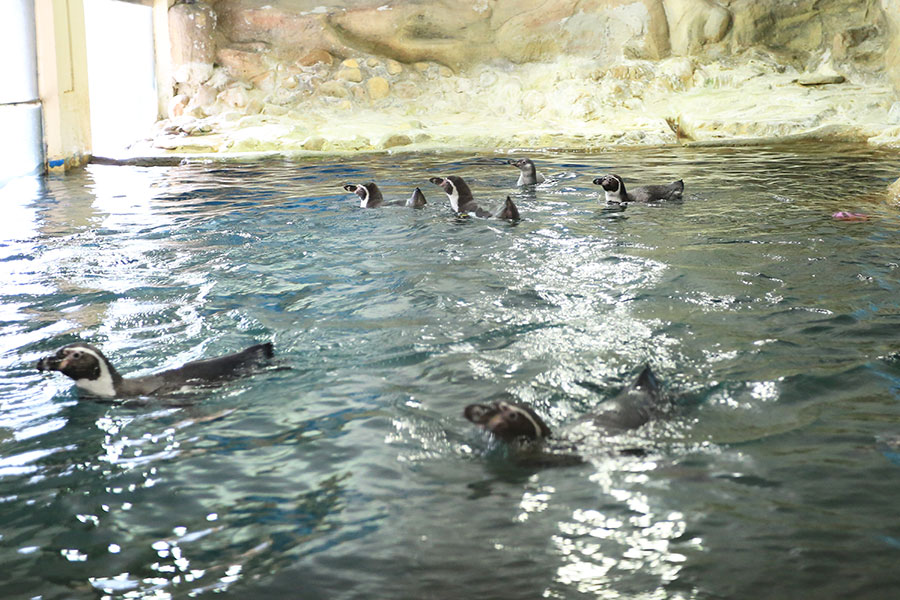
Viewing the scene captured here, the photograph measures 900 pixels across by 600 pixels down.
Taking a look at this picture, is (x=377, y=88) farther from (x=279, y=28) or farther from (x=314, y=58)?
(x=279, y=28)

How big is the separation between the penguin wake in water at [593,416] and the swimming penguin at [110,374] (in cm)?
148

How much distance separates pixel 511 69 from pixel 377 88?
118 inches

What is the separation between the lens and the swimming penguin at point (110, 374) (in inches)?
166

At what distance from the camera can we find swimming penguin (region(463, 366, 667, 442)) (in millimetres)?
3537

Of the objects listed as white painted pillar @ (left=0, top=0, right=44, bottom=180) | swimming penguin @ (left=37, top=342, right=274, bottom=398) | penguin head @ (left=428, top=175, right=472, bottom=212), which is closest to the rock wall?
white painted pillar @ (left=0, top=0, right=44, bottom=180)

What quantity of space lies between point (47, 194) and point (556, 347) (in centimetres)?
891

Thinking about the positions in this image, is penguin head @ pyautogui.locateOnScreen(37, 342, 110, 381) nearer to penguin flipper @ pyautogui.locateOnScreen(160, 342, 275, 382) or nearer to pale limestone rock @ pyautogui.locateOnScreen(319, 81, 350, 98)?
penguin flipper @ pyautogui.locateOnScreen(160, 342, 275, 382)

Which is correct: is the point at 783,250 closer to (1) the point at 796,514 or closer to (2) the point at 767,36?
(1) the point at 796,514

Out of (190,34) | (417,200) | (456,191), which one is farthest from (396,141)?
(456,191)

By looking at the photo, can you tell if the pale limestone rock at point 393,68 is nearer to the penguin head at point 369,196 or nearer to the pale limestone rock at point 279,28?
the pale limestone rock at point 279,28

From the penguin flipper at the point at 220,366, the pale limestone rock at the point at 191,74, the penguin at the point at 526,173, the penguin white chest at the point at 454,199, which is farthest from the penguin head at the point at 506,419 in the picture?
the pale limestone rock at the point at 191,74

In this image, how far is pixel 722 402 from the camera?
4.13m

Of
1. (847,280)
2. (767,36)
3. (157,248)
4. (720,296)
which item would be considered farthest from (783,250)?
(767,36)

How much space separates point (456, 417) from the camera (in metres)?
4.02
